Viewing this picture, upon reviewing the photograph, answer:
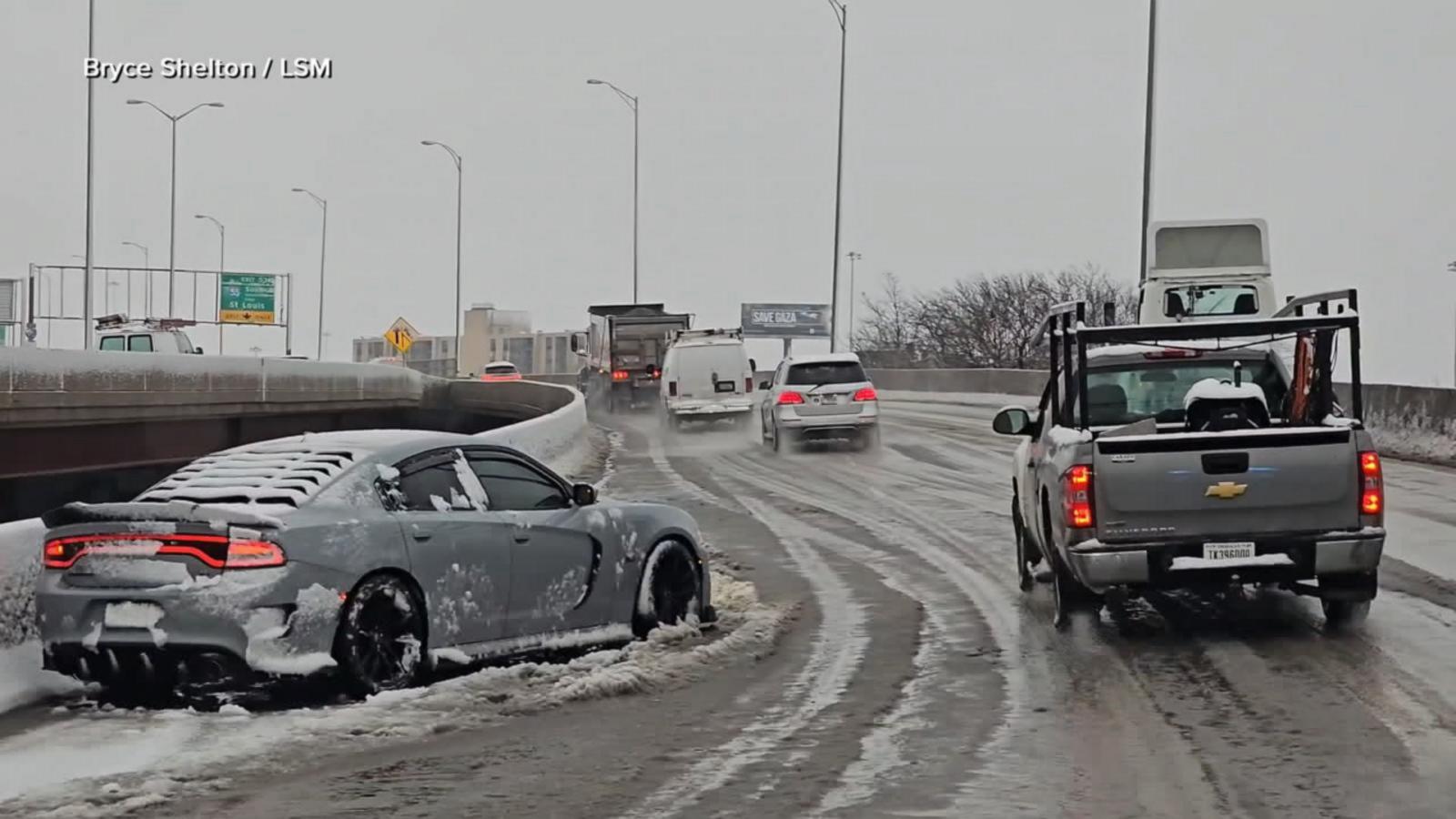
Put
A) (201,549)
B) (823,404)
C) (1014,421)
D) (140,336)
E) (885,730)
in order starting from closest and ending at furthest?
(885,730) < (201,549) < (1014,421) < (823,404) < (140,336)

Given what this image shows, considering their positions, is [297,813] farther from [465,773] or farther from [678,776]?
[678,776]

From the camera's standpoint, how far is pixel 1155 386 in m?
12.3

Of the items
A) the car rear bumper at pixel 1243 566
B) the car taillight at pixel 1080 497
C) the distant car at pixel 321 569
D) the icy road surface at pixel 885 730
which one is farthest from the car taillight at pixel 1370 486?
the distant car at pixel 321 569

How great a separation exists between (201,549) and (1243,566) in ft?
18.7

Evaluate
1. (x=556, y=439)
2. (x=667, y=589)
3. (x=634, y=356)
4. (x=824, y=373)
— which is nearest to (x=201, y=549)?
(x=667, y=589)

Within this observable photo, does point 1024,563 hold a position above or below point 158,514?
below

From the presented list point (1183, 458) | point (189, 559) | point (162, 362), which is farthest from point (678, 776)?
point (162, 362)

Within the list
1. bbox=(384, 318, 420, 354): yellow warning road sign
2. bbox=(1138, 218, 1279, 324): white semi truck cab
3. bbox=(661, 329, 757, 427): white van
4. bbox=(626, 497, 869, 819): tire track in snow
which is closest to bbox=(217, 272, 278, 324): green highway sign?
bbox=(384, 318, 420, 354): yellow warning road sign

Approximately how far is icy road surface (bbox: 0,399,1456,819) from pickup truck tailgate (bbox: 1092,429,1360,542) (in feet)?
2.36

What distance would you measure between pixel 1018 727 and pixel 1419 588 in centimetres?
561

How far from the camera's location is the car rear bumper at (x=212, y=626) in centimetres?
862

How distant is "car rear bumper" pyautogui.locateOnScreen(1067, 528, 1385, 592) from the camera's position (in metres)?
10.5

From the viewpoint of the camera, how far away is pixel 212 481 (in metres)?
9.51

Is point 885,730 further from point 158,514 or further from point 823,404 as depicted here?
point 823,404
